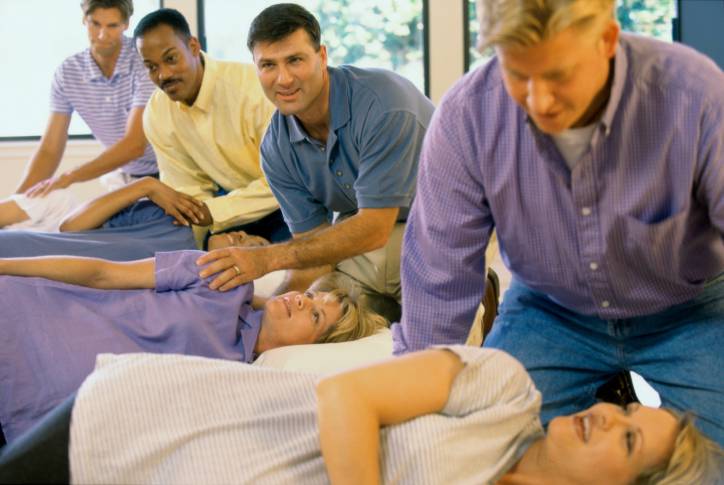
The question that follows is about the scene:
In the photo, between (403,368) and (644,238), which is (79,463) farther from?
(644,238)

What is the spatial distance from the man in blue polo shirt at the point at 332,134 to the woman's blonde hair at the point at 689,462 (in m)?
1.31

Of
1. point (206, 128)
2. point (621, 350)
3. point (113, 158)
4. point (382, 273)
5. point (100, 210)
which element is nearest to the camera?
point (621, 350)

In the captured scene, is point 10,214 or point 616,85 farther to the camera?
point 10,214

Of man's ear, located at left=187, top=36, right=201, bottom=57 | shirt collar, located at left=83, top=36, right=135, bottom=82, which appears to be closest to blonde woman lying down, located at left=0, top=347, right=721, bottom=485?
man's ear, located at left=187, top=36, right=201, bottom=57

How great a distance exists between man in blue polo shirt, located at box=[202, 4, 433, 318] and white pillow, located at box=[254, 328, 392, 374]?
12.8 inches

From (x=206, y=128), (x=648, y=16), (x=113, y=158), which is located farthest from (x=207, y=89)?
(x=648, y=16)

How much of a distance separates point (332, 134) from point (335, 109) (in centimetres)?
7

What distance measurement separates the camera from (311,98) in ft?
9.35

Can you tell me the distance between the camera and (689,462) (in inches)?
65.3

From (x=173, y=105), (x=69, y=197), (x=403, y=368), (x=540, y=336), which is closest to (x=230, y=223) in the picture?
(x=173, y=105)

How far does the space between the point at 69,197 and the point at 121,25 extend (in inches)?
34.0

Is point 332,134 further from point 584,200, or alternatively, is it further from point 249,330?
point 584,200

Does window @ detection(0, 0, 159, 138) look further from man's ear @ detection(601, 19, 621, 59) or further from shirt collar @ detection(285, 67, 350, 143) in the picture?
man's ear @ detection(601, 19, 621, 59)

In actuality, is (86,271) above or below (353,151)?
below
